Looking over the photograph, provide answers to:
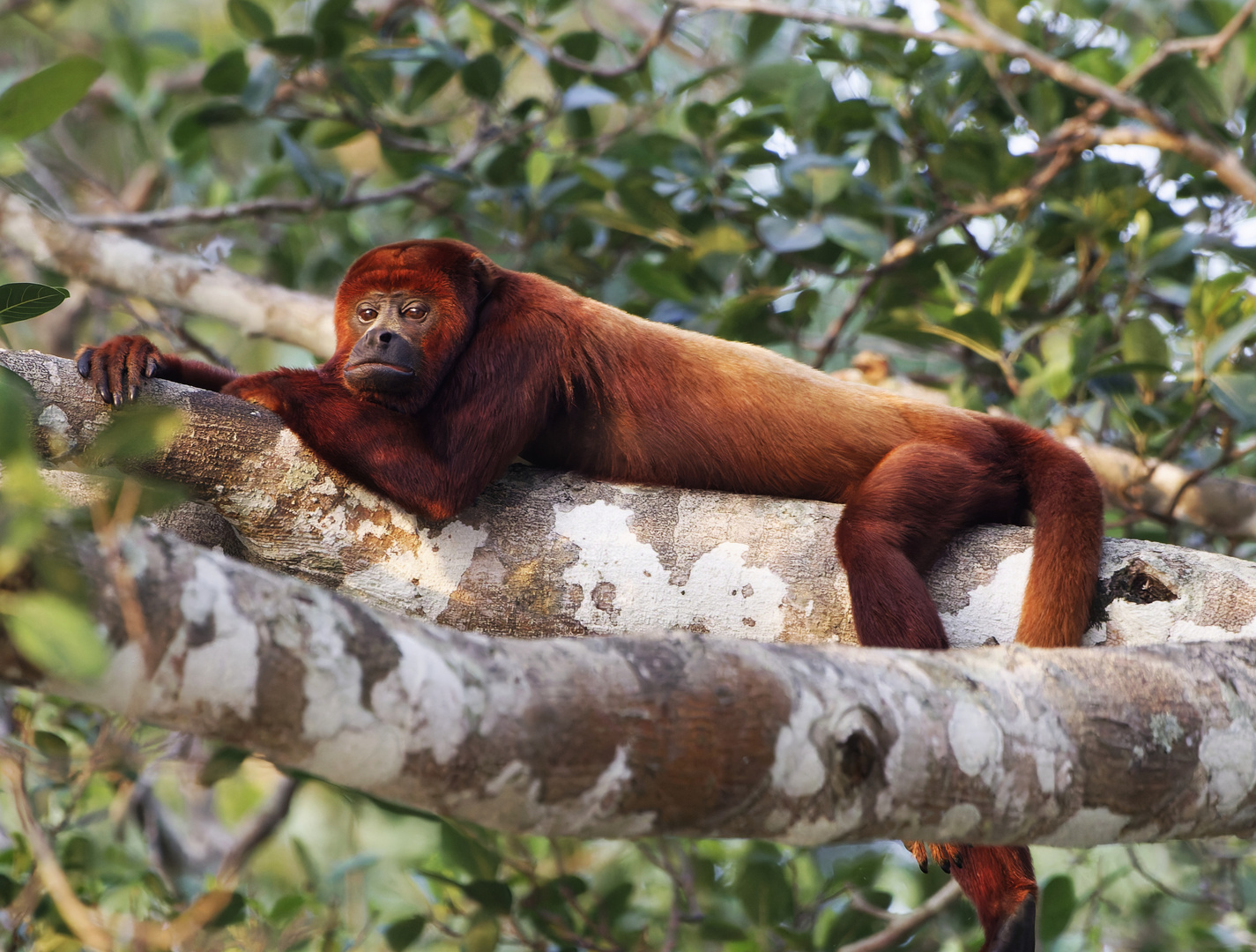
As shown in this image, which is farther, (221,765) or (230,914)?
(221,765)

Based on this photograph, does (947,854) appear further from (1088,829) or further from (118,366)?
(118,366)

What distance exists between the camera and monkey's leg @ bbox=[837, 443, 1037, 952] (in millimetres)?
2910

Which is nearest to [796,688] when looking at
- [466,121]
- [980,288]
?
[980,288]

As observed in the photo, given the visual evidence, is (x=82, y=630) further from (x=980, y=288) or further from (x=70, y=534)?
(x=980, y=288)

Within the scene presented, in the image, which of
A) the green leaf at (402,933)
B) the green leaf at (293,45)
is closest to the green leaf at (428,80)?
the green leaf at (293,45)

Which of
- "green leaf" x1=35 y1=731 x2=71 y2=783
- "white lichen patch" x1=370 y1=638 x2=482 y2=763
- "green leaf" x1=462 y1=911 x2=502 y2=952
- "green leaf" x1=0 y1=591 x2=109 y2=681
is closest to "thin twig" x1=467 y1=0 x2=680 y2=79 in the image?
"green leaf" x1=35 y1=731 x2=71 y2=783

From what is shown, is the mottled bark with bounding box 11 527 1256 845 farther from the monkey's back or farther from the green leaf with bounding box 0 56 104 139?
the monkey's back

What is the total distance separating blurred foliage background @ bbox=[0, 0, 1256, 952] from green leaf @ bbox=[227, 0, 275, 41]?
0.03 metres

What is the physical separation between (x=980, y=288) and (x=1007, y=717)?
358 centimetres

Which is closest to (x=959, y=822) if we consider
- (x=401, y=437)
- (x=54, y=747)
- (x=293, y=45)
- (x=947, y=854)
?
(x=947, y=854)

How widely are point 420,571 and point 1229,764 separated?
6.96 feet

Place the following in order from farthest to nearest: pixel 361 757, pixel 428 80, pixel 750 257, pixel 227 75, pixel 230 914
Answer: pixel 750 257, pixel 428 80, pixel 227 75, pixel 230 914, pixel 361 757

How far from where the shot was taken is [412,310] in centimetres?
409

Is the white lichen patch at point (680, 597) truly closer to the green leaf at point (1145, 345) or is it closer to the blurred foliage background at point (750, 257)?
the blurred foliage background at point (750, 257)
